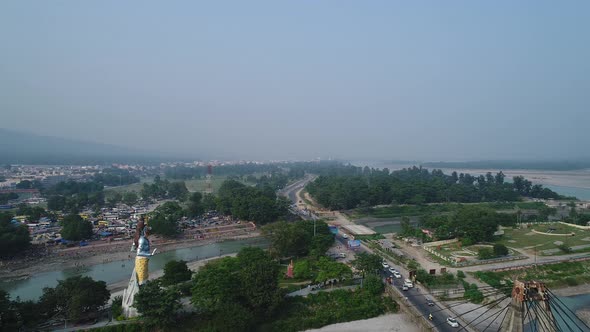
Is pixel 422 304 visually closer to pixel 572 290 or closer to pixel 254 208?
pixel 572 290

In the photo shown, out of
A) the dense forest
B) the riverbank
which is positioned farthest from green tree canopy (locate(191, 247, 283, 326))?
the dense forest

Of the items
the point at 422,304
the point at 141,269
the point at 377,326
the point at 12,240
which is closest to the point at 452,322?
the point at 422,304

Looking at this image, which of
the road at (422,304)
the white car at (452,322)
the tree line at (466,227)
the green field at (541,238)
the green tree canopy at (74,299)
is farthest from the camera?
the tree line at (466,227)

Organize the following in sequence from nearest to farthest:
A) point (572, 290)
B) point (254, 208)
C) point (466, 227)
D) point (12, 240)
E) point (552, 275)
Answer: point (572, 290)
point (552, 275)
point (12, 240)
point (466, 227)
point (254, 208)

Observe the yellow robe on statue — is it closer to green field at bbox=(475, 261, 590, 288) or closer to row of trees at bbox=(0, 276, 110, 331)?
row of trees at bbox=(0, 276, 110, 331)

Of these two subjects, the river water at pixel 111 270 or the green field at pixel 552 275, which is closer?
the green field at pixel 552 275

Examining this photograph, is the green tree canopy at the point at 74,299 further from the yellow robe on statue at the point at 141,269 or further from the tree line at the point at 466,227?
the tree line at the point at 466,227

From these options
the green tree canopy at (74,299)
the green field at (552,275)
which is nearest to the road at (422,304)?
the green field at (552,275)
